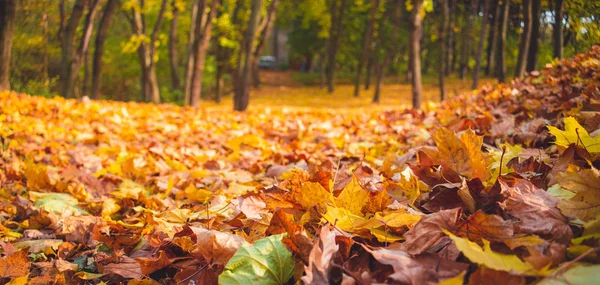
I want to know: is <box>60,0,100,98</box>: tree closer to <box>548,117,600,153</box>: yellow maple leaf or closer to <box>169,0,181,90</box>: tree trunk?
<box>169,0,181,90</box>: tree trunk

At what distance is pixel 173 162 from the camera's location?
11.3 ft

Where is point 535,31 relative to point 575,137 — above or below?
above

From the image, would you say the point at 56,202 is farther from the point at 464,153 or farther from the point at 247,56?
the point at 247,56

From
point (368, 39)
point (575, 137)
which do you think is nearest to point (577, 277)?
point (575, 137)

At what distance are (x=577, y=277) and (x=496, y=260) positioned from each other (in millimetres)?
131

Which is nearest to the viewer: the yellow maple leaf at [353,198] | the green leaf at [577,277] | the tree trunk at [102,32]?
the green leaf at [577,277]

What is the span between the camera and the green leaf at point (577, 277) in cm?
77

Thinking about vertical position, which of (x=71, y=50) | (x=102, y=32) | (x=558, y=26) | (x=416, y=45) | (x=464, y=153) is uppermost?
(x=102, y=32)

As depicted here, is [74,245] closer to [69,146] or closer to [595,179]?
[595,179]

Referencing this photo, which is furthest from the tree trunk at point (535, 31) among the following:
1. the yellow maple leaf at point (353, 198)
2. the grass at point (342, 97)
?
the grass at point (342, 97)

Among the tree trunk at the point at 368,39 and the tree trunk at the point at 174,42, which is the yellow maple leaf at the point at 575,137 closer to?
the tree trunk at the point at 174,42

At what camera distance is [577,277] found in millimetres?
788

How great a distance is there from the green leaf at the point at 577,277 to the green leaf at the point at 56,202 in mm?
2060

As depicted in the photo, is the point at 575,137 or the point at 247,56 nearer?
the point at 575,137
